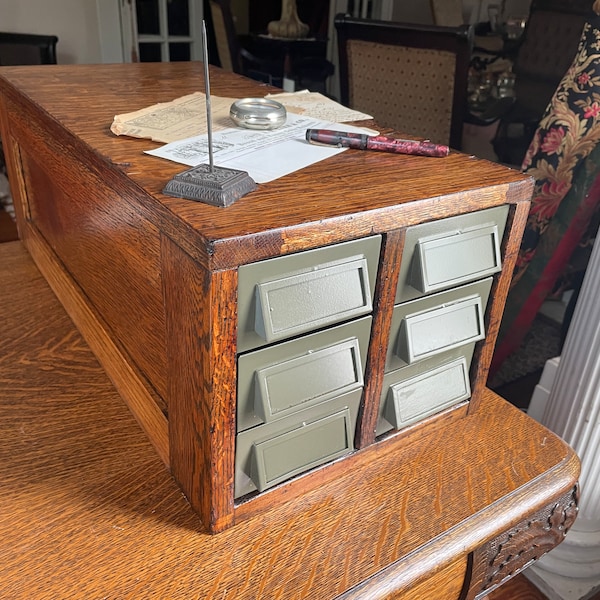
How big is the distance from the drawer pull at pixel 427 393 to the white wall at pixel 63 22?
3.05 metres

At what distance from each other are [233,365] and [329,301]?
0.09 meters

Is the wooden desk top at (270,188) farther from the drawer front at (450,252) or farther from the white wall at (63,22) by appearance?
the white wall at (63,22)

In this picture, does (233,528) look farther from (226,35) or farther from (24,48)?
(24,48)

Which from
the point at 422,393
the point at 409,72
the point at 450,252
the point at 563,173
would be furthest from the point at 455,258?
the point at 409,72

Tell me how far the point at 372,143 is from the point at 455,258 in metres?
0.15

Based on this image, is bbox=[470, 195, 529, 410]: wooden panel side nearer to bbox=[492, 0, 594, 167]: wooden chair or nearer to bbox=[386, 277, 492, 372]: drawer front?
bbox=[386, 277, 492, 372]: drawer front

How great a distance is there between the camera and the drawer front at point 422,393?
57 cm

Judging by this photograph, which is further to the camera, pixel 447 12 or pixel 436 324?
pixel 447 12

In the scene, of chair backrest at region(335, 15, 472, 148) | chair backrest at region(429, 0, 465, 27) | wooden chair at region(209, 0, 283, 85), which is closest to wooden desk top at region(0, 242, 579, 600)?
chair backrest at region(335, 15, 472, 148)

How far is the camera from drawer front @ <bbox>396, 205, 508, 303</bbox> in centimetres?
50

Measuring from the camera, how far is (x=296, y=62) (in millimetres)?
3805

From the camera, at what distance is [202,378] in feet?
1.43

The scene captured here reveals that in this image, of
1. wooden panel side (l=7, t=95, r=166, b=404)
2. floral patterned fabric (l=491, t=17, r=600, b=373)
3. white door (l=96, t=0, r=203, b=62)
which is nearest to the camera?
wooden panel side (l=7, t=95, r=166, b=404)

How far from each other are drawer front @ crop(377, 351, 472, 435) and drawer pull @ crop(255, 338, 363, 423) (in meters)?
0.07
